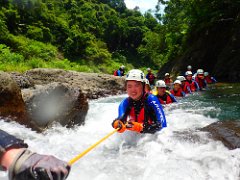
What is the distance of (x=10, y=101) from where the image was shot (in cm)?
539

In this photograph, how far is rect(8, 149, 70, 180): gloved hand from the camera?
1.12 m

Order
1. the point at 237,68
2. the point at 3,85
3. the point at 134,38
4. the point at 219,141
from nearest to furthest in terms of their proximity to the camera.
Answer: the point at 219,141 → the point at 3,85 → the point at 237,68 → the point at 134,38

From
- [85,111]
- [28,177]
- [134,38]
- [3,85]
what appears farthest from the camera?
[134,38]

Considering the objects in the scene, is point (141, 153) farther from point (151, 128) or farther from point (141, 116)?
point (141, 116)

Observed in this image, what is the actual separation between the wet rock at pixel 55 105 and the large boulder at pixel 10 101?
22.4 inches

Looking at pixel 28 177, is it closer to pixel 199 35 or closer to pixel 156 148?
pixel 156 148

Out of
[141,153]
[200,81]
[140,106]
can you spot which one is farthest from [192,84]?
[141,153]

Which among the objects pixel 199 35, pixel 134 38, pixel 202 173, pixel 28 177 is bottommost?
pixel 202 173

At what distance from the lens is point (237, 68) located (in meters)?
18.0

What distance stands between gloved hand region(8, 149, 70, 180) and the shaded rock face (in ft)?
11.7

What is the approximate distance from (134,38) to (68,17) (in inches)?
984

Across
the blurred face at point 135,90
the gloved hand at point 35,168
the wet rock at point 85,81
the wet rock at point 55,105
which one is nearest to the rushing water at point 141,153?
the wet rock at point 55,105

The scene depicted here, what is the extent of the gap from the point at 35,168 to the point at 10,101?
180 inches

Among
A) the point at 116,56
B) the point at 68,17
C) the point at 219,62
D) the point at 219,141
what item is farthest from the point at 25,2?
the point at 219,141
